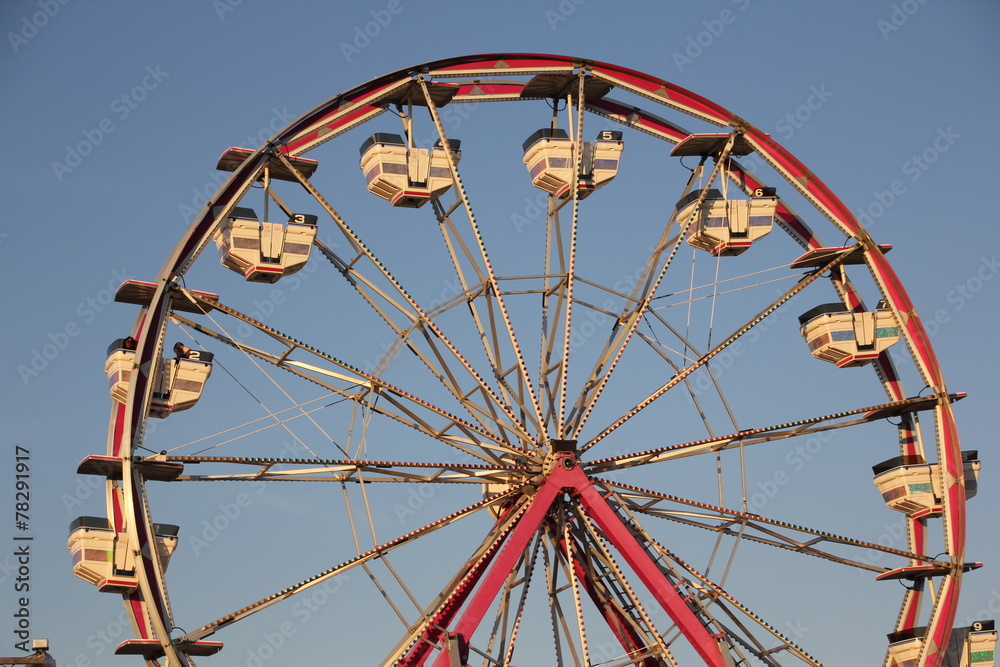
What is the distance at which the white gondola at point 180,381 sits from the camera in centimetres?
2772

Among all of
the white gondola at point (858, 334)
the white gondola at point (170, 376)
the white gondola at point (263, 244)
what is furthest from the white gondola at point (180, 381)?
the white gondola at point (858, 334)

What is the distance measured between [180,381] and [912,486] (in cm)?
1319

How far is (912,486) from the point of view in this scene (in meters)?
31.5

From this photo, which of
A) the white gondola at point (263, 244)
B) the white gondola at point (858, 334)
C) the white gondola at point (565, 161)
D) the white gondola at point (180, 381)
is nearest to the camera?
the white gondola at point (180, 381)

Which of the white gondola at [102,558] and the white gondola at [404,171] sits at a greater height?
the white gondola at [404,171]

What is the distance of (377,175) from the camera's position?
29594 mm

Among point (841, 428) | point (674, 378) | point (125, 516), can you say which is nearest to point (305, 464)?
point (125, 516)

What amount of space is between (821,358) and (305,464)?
10785 mm

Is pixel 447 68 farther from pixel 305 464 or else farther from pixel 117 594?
pixel 117 594

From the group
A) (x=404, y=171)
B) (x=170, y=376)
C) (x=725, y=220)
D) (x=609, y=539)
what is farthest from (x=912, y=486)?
(x=170, y=376)

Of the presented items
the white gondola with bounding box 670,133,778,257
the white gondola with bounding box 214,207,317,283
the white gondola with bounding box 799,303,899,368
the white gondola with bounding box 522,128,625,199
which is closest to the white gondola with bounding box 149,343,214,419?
the white gondola with bounding box 214,207,317,283

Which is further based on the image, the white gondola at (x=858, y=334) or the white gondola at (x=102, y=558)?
the white gondola at (x=858, y=334)

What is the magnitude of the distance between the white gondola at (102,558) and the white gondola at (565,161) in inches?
382

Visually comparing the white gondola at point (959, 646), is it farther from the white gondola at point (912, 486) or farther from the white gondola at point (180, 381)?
the white gondola at point (180, 381)
